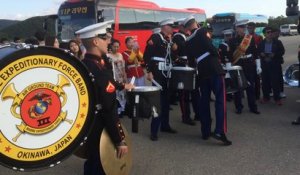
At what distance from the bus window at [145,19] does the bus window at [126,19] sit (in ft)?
1.10

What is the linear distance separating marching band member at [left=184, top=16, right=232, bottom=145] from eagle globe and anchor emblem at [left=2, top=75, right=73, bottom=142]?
12.0 ft

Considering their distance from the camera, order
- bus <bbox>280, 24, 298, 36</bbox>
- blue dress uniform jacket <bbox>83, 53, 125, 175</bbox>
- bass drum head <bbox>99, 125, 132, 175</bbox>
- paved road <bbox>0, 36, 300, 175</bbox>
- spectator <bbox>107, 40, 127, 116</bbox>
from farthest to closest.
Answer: bus <bbox>280, 24, 298, 36</bbox>, spectator <bbox>107, 40, 127, 116</bbox>, paved road <bbox>0, 36, 300, 175</bbox>, bass drum head <bbox>99, 125, 132, 175</bbox>, blue dress uniform jacket <bbox>83, 53, 125, 175</bbox>

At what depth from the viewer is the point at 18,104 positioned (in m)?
2.27

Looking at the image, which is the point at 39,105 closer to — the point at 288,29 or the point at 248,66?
the point at 248,66

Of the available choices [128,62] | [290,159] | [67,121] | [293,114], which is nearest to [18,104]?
[67,121]

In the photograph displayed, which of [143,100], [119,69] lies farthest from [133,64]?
[143,100]

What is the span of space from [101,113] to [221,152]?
9.90 feet

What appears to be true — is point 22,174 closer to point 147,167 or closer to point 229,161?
point 147,167

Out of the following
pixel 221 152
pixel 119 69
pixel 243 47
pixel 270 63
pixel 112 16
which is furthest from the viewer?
pixel 112 16

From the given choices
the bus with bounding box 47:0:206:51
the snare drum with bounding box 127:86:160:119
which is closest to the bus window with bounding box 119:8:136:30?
the bus with bounding box 47:0:206:51

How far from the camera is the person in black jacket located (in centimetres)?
903

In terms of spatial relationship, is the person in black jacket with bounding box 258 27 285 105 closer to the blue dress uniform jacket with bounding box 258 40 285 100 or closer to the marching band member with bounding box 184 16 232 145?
the blue dress uniform jacket with bounding box 258 40 285 100

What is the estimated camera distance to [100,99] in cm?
271

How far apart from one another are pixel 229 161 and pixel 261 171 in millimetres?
488
